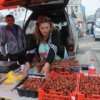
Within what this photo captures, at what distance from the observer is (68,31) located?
206 inches

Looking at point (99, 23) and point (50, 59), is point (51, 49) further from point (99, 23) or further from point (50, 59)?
point (99, 23)

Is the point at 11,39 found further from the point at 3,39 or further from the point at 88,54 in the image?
the point at 88,54

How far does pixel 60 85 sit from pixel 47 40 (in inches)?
42.6

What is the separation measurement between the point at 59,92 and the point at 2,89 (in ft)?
2.28

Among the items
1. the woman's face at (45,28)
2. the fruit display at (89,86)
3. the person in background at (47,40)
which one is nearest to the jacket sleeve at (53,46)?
the person in background at (47,40)

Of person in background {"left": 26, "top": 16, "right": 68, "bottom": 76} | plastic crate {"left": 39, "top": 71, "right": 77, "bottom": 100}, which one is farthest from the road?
plastic crate {"left": 39, "top": 71, "right": 77, "bottom": 100}

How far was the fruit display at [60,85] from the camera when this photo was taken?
6.83ft

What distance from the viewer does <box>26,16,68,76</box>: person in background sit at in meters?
3.00

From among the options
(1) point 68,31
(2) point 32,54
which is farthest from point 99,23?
(2) point 32,54

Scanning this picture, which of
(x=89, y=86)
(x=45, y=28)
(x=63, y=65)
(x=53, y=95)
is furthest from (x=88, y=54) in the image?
(x=53, y=95)

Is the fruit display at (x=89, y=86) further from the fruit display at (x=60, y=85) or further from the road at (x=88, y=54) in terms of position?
the road at (x=88, y=54)

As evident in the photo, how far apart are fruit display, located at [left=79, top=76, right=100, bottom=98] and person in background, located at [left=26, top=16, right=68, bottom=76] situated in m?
0.59

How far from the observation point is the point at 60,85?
219cm

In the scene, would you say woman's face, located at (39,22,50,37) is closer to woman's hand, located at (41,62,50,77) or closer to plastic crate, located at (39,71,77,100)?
woman's hand, located at (41,62,50,77)
